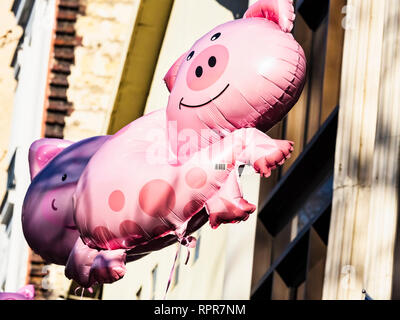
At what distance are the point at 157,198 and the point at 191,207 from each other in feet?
0.59

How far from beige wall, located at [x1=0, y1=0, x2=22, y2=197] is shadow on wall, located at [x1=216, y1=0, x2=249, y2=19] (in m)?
7.82

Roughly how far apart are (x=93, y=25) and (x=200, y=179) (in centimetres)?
1058

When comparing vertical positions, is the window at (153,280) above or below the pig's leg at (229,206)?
above

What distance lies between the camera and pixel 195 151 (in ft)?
18.7

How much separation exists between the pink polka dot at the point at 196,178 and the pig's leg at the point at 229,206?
0.09 m

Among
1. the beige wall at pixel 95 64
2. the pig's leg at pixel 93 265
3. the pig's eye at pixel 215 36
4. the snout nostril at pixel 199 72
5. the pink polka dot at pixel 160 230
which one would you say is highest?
the beige wall at pixel 95 64

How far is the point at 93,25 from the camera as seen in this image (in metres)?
15.9

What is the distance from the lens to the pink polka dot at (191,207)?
5582mm

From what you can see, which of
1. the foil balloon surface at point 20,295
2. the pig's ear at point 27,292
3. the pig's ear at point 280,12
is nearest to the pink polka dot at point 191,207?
the pig's ear at point 280,12

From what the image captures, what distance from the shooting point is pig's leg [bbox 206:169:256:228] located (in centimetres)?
542

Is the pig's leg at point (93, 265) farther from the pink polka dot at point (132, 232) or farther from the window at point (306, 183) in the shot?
the window at point (306, 183)

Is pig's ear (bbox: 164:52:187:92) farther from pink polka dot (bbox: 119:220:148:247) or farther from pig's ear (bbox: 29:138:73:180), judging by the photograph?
pig's ear (bbox: 29:138:73:180)

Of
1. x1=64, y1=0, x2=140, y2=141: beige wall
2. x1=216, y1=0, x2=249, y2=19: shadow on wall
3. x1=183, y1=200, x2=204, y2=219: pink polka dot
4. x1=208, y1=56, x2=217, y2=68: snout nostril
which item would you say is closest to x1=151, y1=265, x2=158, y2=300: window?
x1=64, y1=0, x2=140, y2=141: beige wall

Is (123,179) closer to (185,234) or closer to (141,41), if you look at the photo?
(185,234)
